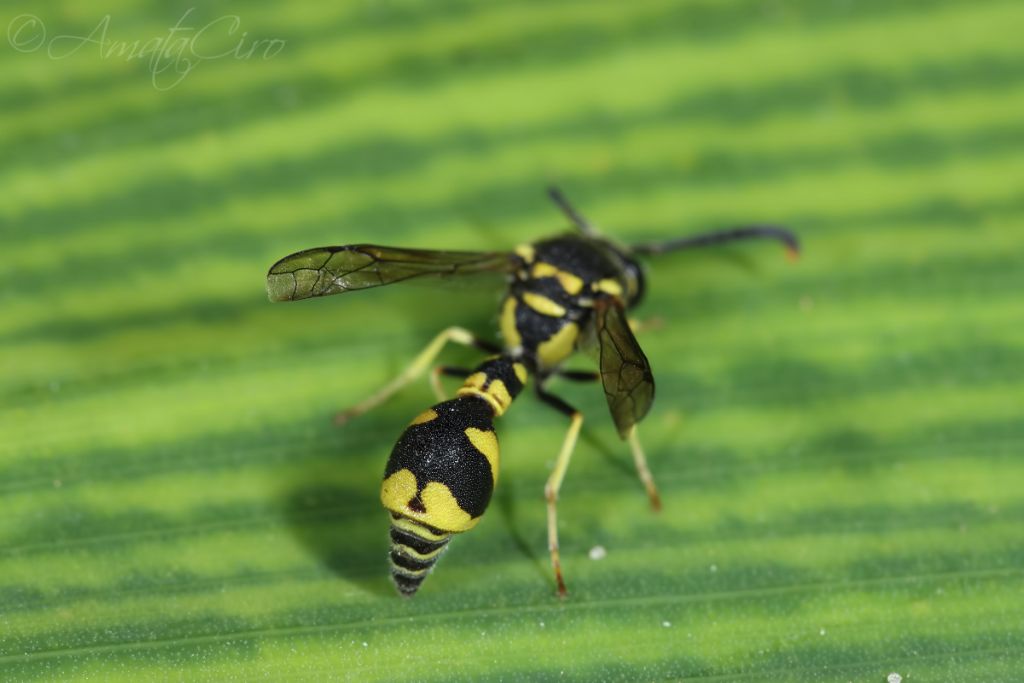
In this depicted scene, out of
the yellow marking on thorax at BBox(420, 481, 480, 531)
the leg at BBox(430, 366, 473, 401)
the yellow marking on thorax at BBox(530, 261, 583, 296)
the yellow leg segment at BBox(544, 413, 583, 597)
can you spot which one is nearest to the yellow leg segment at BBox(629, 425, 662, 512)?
the yellow leg segment at BBox(544, 413, 583, 597)

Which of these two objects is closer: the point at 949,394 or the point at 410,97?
the point at 949,394

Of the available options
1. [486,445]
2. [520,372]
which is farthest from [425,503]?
[520,372]

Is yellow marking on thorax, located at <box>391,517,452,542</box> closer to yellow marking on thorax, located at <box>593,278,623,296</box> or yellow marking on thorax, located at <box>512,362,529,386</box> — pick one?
yellow marking on thorax, located at <box>512,362,529,386</box>

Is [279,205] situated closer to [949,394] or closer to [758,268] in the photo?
[758,268]

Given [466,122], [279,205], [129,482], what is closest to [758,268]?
[466,122]

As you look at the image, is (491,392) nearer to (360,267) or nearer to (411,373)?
(411,373)

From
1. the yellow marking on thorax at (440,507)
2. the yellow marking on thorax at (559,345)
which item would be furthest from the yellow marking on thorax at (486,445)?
the yellow marking on thorax at (559,345)

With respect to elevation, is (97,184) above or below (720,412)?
above
